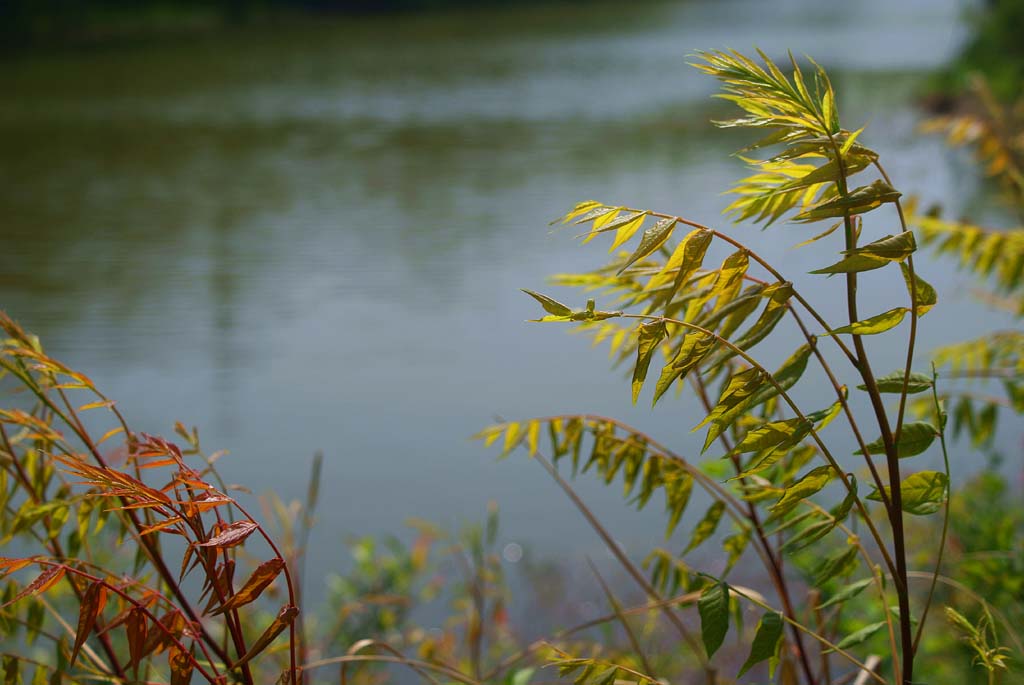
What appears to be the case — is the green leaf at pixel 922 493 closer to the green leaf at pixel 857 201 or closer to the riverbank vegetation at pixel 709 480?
the riverbank vegetation at pixel 709 480

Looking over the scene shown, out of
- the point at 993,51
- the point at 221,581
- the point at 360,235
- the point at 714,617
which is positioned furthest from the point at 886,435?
the point at 993,51

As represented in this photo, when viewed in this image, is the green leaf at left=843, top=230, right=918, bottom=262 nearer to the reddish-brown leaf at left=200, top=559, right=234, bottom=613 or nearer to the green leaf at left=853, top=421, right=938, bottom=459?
the green leaf at left=853, top=421, right=938, bottom=459

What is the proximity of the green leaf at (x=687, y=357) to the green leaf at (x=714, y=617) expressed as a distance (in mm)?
122

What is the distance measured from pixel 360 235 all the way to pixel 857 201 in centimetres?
470

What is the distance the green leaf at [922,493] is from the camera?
677 millimetres

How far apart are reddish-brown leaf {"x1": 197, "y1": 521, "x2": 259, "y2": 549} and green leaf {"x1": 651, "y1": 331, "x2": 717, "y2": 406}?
0.21m

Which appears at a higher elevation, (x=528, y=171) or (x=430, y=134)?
(x=430, y=134)

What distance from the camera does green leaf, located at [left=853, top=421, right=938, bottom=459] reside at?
2.18ft

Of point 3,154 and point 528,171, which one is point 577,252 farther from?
point 3,154

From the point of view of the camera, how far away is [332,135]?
7.94 meters

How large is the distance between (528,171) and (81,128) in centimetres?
353

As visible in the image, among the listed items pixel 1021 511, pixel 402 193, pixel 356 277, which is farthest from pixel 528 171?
pixel 1021 511

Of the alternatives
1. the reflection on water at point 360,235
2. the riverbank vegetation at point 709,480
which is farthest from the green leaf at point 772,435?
the reflection on water at point 360,235

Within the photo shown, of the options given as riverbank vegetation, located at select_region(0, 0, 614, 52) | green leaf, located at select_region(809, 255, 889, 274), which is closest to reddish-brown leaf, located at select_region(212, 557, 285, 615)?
green leaf, located at select_region(809, 255, 889, 274)
